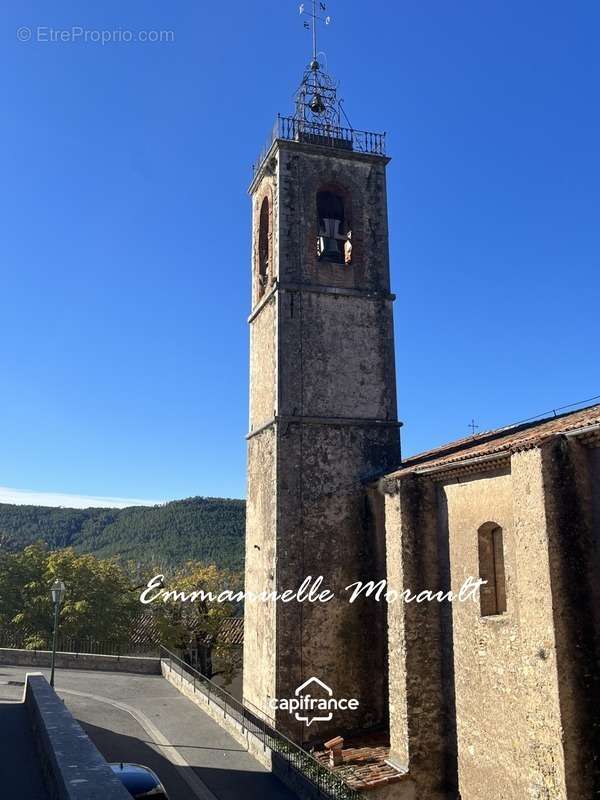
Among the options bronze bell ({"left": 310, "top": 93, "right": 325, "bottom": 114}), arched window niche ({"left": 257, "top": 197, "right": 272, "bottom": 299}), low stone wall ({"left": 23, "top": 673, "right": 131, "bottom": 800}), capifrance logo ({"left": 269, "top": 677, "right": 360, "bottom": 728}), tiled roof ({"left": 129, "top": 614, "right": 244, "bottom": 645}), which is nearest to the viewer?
low stone wall ({"left": 23, "top": 673, "right": 131, "bottom": 800})

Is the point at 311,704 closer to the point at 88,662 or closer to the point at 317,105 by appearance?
the point at 88,662

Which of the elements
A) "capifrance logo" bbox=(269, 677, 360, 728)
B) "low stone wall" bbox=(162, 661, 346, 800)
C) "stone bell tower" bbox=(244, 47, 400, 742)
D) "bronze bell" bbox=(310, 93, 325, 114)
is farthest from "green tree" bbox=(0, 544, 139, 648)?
"bronze bell" bbox=(310, 93, 325, 114)

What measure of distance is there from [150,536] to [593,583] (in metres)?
87.8

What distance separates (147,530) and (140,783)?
89.0 m

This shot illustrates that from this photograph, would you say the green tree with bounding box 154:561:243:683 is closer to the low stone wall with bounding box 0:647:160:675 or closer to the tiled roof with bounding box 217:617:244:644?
the tiled roof with bounding box 217:617:244:644

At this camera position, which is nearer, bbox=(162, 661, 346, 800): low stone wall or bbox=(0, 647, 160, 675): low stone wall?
bbox=(162, 661, 346, 800): low stone wall

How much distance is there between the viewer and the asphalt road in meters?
11.5

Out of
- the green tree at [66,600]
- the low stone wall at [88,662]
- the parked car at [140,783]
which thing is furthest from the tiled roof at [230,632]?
the parked car at [140,783]

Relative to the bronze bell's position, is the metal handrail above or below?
below

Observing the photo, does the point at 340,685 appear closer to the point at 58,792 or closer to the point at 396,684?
the point at 396,684

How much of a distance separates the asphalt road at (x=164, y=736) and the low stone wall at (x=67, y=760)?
268 cm

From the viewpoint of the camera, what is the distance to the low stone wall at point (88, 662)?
21.6 metres

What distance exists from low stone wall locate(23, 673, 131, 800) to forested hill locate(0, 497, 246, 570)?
2337 inches

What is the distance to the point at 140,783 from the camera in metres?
9.83
